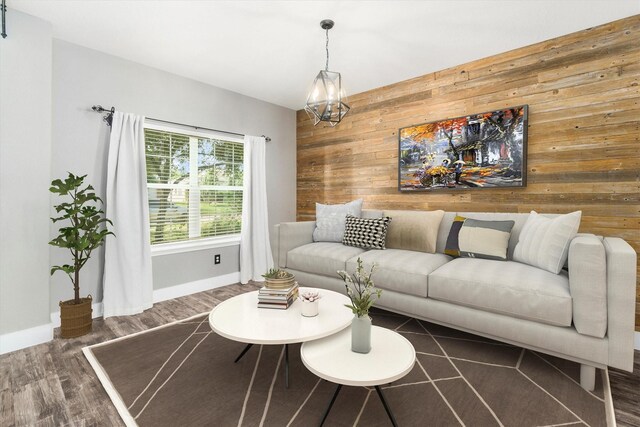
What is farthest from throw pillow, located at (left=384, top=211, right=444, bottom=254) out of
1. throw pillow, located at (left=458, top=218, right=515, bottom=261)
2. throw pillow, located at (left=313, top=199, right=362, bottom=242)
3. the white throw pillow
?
the white throw pillow

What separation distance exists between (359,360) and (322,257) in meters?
1.67

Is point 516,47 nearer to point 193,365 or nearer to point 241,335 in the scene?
point 241,335

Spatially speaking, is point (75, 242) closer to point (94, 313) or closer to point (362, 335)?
point (94, 313)

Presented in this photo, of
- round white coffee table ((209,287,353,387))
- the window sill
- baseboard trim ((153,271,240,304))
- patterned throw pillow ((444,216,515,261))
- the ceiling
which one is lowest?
baseboard trim ((153,271,240,304))

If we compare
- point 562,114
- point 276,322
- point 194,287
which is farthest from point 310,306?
point 562,114

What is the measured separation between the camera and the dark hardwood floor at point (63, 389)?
5.03 ft

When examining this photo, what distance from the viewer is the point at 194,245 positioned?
11.8ft

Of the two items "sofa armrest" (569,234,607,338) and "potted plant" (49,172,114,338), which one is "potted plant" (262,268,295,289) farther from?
"sofa armrest" (569,234,607,338)

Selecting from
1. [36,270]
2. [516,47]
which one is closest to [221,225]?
[36,270]

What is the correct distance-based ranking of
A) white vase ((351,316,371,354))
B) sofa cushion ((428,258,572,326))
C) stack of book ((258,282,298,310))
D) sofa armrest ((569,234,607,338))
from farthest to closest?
stack of book ((258,282,298,310)) < sofa cushion ((428,258,572,326)) < sofa armrest ((569,234,607,338)) < white vase ((351,316,371,354))

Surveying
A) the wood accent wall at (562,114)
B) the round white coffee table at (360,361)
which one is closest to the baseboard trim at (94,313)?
the round white coffee table at (360,361)

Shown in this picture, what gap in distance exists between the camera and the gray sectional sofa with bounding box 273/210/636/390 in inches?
65.6

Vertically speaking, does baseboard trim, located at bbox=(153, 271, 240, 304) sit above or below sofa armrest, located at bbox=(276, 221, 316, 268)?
below

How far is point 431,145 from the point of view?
3.35 m
